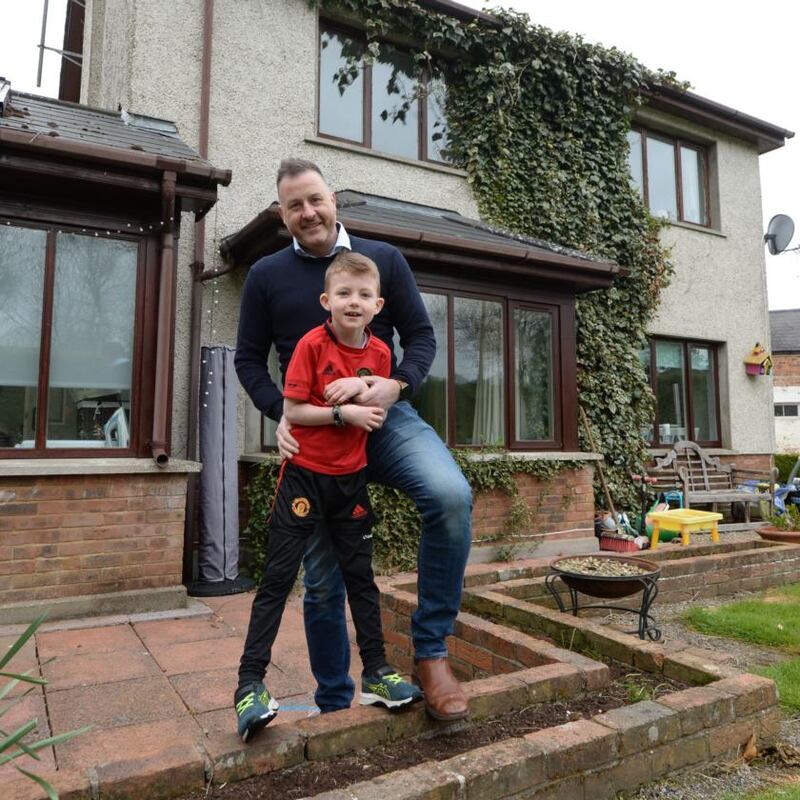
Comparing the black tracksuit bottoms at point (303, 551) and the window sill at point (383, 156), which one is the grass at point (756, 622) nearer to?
the black tracksuit bottoms at point (303, 551)

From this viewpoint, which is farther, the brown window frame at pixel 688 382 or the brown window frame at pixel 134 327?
the brown window frame at pixel 688 382

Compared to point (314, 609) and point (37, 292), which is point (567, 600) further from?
point (37, 292)

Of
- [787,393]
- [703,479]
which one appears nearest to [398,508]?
[703,479]

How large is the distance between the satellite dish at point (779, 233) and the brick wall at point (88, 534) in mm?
10207

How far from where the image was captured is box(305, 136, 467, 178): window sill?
7020 mm

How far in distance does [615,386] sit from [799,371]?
1999 centimetres

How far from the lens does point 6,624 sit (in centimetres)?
402

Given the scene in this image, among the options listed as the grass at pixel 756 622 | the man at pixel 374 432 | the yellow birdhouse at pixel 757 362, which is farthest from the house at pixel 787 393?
the man at pixel 374 432

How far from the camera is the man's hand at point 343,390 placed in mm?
1940

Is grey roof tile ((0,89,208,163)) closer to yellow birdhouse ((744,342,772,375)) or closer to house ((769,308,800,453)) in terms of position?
yellow birdhouse ((744,342,772,375))

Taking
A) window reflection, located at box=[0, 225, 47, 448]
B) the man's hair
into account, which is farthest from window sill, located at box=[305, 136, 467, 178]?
the man's hair

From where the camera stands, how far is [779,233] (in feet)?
35.0

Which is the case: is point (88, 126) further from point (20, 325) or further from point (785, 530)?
point (785, 530)

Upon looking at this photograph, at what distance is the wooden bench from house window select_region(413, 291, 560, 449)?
2498 mm
